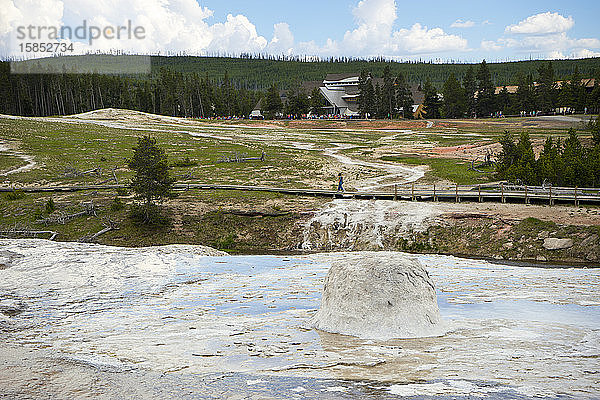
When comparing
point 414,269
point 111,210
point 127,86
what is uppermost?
point 127,86

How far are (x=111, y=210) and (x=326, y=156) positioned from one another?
101 ft

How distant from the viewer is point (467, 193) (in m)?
36.6

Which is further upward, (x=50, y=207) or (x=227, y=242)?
(x=50, y=207)

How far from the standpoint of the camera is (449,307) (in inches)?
509

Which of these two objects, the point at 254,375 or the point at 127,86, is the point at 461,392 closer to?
the point at 254,375

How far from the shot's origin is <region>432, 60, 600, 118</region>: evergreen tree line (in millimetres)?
105438

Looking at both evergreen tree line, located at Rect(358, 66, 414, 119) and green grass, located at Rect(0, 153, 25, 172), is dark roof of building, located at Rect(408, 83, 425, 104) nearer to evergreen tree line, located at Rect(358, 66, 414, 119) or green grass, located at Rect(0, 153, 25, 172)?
evergreen tree line, located at Rect(358, 66, 414, 119)

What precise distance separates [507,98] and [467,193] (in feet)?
297

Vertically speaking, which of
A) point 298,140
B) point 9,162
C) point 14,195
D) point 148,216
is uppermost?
point 298,140

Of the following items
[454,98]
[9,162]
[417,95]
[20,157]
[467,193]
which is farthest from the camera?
[417,95]

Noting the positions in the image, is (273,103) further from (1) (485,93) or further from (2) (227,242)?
(2) (227,242)

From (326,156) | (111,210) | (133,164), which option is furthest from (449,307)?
(326,156)

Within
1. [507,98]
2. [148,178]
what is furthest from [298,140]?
[507,98]

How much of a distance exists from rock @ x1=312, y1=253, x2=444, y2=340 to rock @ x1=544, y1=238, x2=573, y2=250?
2186 centimetres
